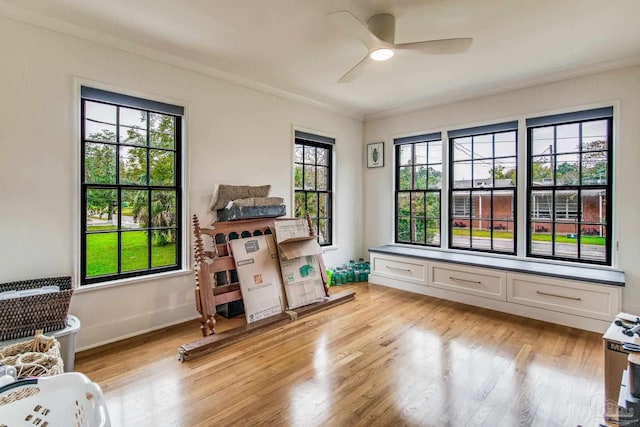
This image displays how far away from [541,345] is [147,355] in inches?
134

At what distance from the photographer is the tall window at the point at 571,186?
11.6 ft

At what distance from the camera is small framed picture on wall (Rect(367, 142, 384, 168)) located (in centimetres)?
537

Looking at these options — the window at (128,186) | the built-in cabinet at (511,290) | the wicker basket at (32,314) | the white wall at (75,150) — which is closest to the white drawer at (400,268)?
the built-in cabinet at (511,290)

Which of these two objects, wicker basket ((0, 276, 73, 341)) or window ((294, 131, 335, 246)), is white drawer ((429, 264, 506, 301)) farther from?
wicker basket ((0, 276, 73, 341))

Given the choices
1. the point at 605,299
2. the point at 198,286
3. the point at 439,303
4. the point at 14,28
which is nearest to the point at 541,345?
the point at 605,299

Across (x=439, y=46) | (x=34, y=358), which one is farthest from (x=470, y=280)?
(x=34, y=358)

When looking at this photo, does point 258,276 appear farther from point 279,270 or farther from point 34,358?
point 34,358

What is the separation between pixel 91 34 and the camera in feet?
9.02

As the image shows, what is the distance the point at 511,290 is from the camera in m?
3.66

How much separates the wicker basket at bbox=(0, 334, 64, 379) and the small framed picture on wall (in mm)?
4616

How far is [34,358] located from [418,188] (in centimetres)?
466

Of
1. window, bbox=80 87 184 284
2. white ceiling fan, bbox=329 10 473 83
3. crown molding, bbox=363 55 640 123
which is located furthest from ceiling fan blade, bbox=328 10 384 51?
crown molding, bbox=363 55 640 123

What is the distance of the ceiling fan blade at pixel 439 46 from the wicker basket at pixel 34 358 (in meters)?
3.09

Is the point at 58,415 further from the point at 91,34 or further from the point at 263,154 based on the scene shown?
the point at 263,154
